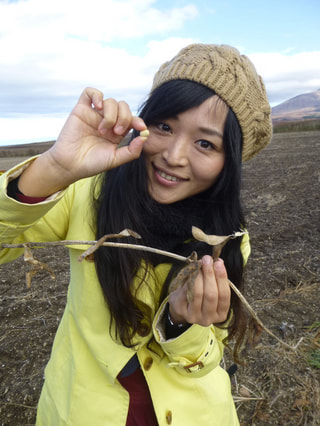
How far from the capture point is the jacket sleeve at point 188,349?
1.27m

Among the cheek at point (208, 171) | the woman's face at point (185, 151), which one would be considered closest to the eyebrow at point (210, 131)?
the woman's face at point (185, 151)

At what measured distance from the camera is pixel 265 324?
2.81 meters

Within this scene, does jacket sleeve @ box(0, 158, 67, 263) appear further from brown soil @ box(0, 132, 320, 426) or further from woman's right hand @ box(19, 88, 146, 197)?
brown soil @ box(0, 132, 320, 426)

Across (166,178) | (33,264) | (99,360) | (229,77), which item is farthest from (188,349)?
(229,77)

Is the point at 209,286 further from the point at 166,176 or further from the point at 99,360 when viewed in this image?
the point at 99,360

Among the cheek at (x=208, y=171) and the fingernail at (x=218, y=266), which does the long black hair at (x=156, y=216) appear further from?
the fingernail at (x=218, y=266)

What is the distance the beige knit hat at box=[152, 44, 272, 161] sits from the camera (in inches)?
51.9

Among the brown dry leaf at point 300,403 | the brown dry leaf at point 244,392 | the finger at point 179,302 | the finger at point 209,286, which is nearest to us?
the finger at point 209,286

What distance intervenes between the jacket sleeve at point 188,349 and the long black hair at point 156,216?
0.41 ft

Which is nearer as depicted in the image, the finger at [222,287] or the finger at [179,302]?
the finger at [222,287]

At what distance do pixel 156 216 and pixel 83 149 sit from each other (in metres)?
0.50

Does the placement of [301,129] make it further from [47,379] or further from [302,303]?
[47,379]

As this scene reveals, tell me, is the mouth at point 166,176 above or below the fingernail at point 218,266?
above

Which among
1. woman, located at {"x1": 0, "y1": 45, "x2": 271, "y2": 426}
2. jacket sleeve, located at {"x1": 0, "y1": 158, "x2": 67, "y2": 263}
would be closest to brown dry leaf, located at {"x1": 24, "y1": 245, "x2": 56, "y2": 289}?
jacket sleeve, located at {"x1": 0, "y1": 158, "x2": 67, "y2": 263}
